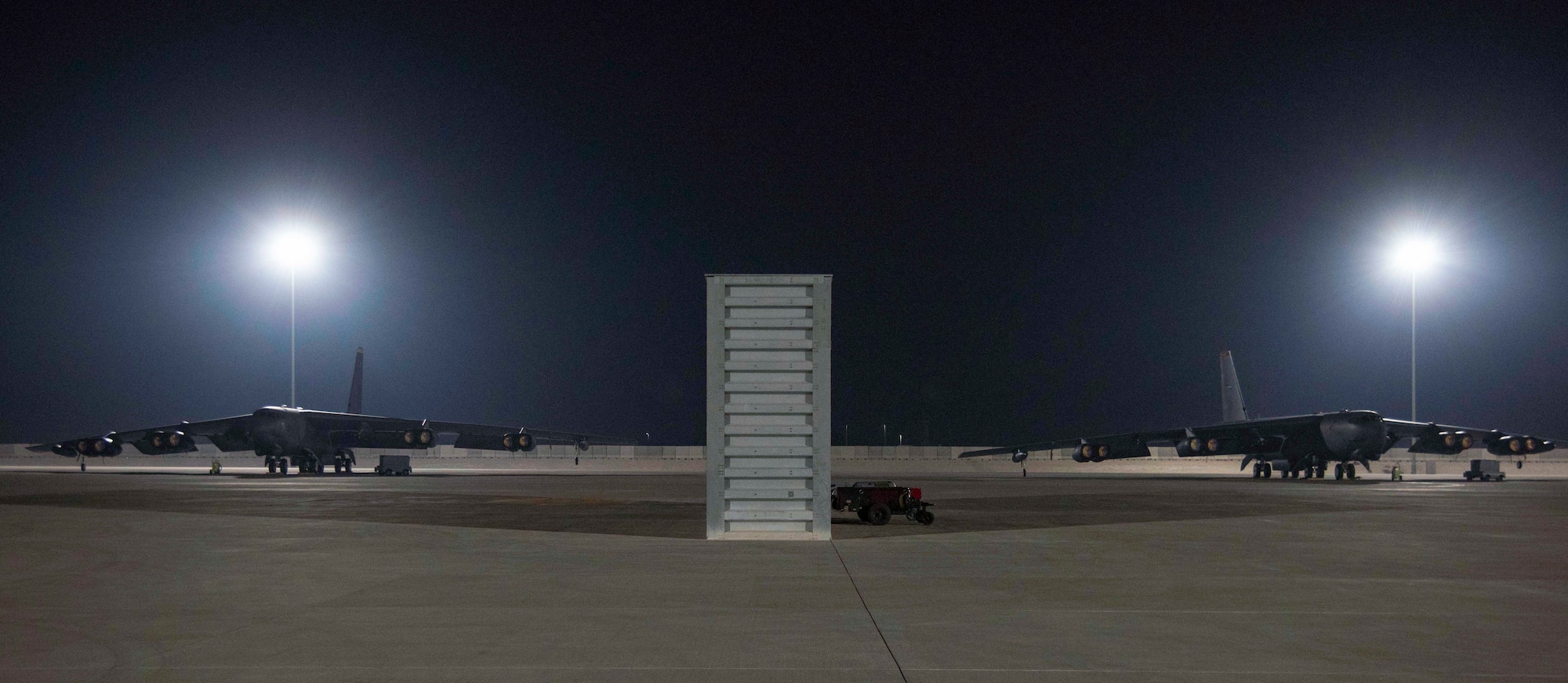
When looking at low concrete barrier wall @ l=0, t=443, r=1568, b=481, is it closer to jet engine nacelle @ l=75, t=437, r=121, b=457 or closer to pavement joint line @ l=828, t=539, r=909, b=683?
jet engine nacelle @ l=75, t=437, r=121, b=457

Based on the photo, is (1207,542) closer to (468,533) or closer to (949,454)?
(468,533)

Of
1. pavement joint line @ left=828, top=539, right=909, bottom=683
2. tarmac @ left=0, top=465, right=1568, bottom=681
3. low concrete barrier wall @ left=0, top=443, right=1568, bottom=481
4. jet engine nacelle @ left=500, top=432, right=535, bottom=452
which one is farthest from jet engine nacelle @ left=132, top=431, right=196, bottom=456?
pavement joint line @ left=828, top=539, right=909, bottom=683

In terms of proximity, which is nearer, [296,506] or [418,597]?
[418,597]

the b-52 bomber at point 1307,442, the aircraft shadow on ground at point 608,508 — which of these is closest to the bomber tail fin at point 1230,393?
the b-52 bomber at point 1307,442

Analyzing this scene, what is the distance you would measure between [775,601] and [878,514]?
11.2 m

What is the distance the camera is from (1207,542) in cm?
1752

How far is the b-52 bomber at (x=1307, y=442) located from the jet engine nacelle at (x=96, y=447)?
152 feet

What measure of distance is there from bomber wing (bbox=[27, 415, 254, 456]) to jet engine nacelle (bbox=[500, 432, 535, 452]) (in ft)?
46.2

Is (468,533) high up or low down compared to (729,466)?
down

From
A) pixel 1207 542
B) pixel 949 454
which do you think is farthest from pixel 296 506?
pixel 949 454

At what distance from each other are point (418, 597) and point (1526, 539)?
18.0 m

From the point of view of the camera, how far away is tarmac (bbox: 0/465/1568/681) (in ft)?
24.9

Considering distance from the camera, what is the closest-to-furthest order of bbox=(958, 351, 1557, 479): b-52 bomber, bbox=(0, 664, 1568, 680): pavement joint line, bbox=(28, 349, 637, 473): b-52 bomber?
bbox=(0, 664, 1568, 680): pavement joint line
bbox=(958, 351, 1557, 479): b-52 bomber
bbox=(28, 349, 637, 473): b-52 bomber

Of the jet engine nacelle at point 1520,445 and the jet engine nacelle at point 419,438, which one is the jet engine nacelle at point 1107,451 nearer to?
the jet engine nacelle at point 1520,445
